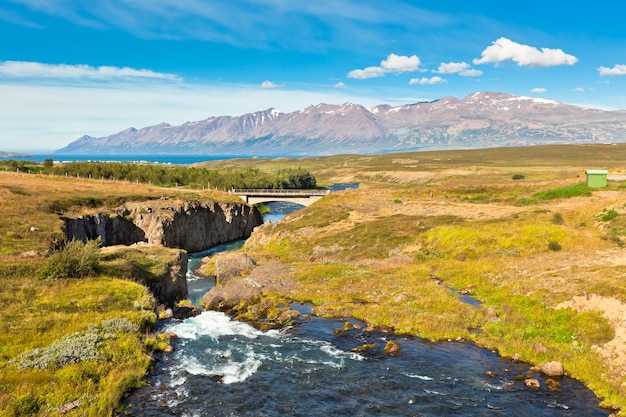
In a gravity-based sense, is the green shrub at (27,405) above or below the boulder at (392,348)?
above

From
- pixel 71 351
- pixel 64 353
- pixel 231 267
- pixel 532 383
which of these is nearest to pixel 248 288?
pixel 231 267

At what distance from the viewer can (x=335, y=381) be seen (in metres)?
26.1

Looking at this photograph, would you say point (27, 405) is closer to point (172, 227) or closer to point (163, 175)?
point (172, 227)

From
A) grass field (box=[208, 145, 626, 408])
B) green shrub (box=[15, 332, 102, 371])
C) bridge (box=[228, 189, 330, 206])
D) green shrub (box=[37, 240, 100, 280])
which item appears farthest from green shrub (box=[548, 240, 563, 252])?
bridge (box=[228, 189, 330, 206])

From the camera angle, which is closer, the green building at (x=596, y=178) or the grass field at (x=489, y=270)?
the grass field at (x=489, y=270)

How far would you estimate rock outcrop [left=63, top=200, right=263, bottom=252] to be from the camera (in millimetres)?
73500

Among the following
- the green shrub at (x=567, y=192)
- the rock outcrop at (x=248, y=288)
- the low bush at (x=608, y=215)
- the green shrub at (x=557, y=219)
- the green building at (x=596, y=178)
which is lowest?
the rock outcrop at (x=248, y=288)

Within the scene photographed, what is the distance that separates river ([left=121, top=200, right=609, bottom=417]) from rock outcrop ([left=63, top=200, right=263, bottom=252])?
45088mm

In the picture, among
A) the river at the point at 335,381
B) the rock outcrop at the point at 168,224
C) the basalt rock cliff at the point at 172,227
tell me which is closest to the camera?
the river at the point at 335,381

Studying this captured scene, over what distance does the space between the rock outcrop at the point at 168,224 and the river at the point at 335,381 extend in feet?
148

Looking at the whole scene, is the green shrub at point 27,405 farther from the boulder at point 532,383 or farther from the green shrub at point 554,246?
the green shrub at point 554,246

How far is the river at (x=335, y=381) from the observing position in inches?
895

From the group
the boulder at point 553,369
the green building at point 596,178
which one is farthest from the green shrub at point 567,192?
the boulder at point 553,369

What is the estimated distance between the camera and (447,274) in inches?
1987
